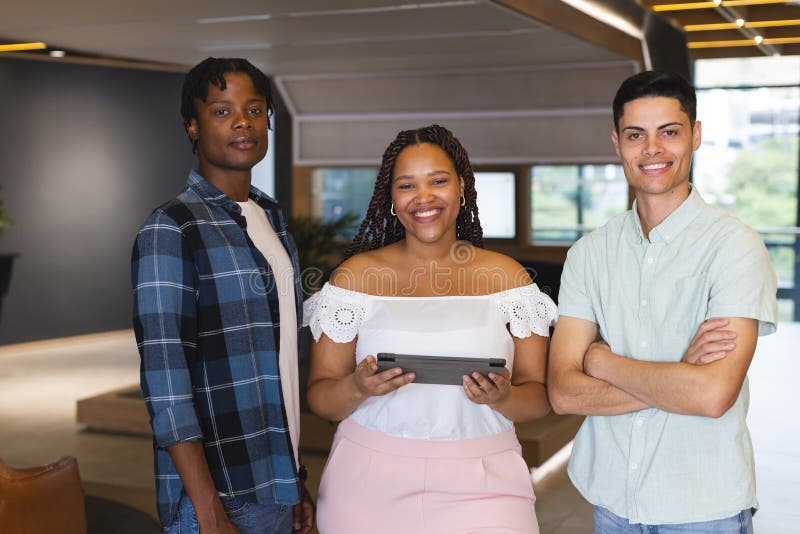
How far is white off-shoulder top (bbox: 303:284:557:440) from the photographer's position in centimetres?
207

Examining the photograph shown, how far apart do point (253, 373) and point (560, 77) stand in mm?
7575

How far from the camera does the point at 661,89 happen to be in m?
1.88

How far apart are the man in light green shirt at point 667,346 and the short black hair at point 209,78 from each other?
2.70ft

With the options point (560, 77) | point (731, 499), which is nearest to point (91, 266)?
point (560, 77)

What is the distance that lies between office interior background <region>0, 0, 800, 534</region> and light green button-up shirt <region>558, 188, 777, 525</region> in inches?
154

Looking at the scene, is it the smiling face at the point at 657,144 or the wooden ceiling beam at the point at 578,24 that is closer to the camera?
the smiling face at the point at 657,144

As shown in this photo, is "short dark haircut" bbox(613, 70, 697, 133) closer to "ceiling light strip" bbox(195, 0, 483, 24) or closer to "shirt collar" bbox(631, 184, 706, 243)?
"shirt collar" bbox(631, 184, 706, 243)

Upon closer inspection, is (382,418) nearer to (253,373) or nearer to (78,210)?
(253,373)

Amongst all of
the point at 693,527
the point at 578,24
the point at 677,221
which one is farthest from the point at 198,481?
the point at 578,24

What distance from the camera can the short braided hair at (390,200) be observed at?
86.7 inches

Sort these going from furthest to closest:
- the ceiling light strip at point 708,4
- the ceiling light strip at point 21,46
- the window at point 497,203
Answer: the window at point 497,203 < the ceiling light strip at point 21,46 < the ceiling light strip at point 708,4

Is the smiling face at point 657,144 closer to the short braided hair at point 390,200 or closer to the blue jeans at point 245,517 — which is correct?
the short braided hair at point 390,200

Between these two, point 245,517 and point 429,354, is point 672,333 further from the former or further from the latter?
point 245,517

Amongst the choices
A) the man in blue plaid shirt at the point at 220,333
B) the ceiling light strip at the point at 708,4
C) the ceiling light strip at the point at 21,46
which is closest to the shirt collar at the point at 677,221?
the man in blue plaid shirt at the point at 220,333
